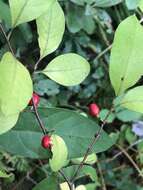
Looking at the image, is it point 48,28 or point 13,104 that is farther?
point 48,28

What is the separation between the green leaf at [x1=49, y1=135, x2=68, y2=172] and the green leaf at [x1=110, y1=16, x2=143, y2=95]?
0.11 m

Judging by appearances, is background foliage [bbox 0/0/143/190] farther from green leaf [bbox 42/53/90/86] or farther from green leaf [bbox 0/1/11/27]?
green leaf [bbox 42/53/90/86]

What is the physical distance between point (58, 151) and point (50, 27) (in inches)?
6.9

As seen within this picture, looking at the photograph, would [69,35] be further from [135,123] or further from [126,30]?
[126,30]

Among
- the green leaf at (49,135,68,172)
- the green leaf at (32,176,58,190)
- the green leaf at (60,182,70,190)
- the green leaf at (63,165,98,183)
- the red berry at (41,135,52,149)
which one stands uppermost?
the red berry at (41,135,52,149)

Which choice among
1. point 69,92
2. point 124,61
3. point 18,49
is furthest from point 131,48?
point 69,92

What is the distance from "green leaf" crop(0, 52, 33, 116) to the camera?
0.51m

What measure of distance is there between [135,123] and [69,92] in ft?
0.68

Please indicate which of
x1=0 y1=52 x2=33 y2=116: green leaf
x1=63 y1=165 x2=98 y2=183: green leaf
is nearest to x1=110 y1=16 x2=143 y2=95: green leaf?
x1=0 y1=52 x2=33 y2=116: green leaf

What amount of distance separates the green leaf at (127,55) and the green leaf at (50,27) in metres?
0.08

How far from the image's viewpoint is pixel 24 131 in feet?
2.39

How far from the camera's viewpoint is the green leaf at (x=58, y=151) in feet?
2.12

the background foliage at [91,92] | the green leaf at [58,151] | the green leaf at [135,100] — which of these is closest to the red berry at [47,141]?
the green leaf at [58,151]

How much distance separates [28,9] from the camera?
0.56 meters
